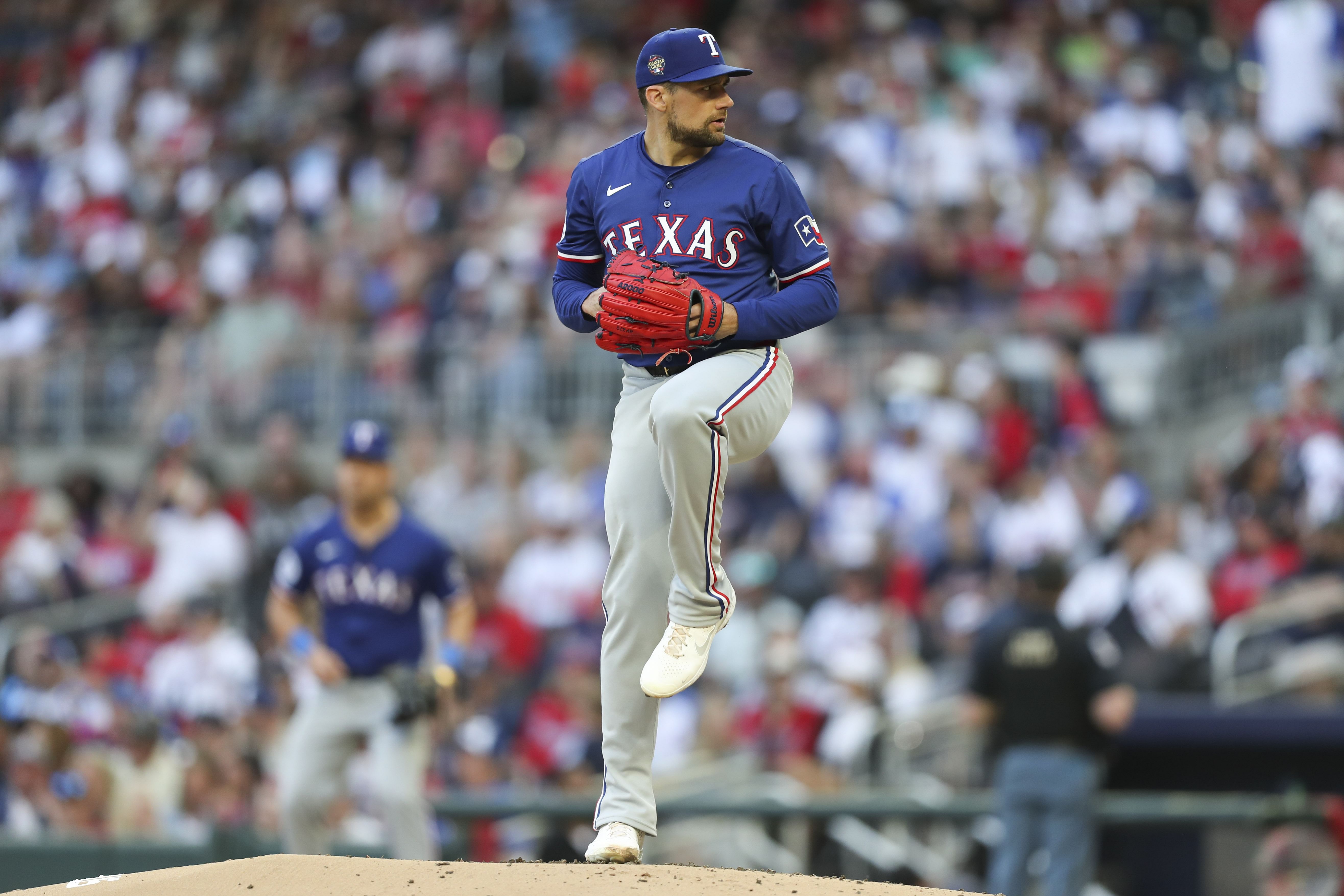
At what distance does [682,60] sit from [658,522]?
51.3 inches

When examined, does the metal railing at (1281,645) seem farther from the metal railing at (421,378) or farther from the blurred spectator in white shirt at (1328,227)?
the blurred spectator in white shirt at (1328,227)

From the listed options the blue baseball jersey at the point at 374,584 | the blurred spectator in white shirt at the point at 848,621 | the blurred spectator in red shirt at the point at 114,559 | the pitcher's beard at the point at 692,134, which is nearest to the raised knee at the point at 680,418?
the pitcher's beard at the point at 692,134

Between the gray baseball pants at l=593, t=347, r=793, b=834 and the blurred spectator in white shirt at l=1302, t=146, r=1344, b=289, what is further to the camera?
the blurred spectator in white shirt at l=1302, t=146, r=1344, b=289

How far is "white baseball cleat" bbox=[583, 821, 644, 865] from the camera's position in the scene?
5242 millimetres

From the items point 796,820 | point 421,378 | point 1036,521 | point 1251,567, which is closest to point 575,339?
point 421,378

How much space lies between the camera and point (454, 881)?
504 centimetres

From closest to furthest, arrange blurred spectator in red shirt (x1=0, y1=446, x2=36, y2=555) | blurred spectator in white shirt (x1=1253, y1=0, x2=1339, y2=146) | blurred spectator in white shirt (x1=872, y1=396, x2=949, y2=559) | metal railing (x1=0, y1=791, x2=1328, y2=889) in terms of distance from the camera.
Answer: metal railing (x1=0, y1=791, x2=1328, y2=889) < blurred spectator in white shirt (x1=872, y1=396, x2=949, y2=559) < blurred spectator in white shirt (x1=1253, y1=0, x2=1339, y2=146) < blurred spectator in red shirt (x1=0, y1=446, x2=36, y2=555)

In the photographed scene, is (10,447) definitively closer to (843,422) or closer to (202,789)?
(202,789)

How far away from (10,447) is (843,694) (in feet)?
27.7

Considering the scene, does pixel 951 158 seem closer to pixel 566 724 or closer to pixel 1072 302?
pixel 1072 302

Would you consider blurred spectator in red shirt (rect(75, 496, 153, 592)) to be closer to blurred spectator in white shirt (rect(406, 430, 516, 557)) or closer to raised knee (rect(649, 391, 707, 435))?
blurred spectator in white shirt (rect(406, 430, 516, 557))

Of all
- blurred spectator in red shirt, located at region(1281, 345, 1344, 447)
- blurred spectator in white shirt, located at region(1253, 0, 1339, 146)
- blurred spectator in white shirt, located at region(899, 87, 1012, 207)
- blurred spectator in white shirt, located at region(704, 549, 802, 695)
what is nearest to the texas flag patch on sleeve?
blurred spectator in white shirt, located at region(704, 549, 802, 695)

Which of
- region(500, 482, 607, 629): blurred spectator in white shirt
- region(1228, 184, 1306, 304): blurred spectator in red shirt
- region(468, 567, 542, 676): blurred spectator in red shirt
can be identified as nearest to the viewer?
region(468, 567, 542, 676): blurred spectator in red shirt

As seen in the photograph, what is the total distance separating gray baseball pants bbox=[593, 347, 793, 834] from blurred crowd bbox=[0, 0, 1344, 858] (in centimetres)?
419
